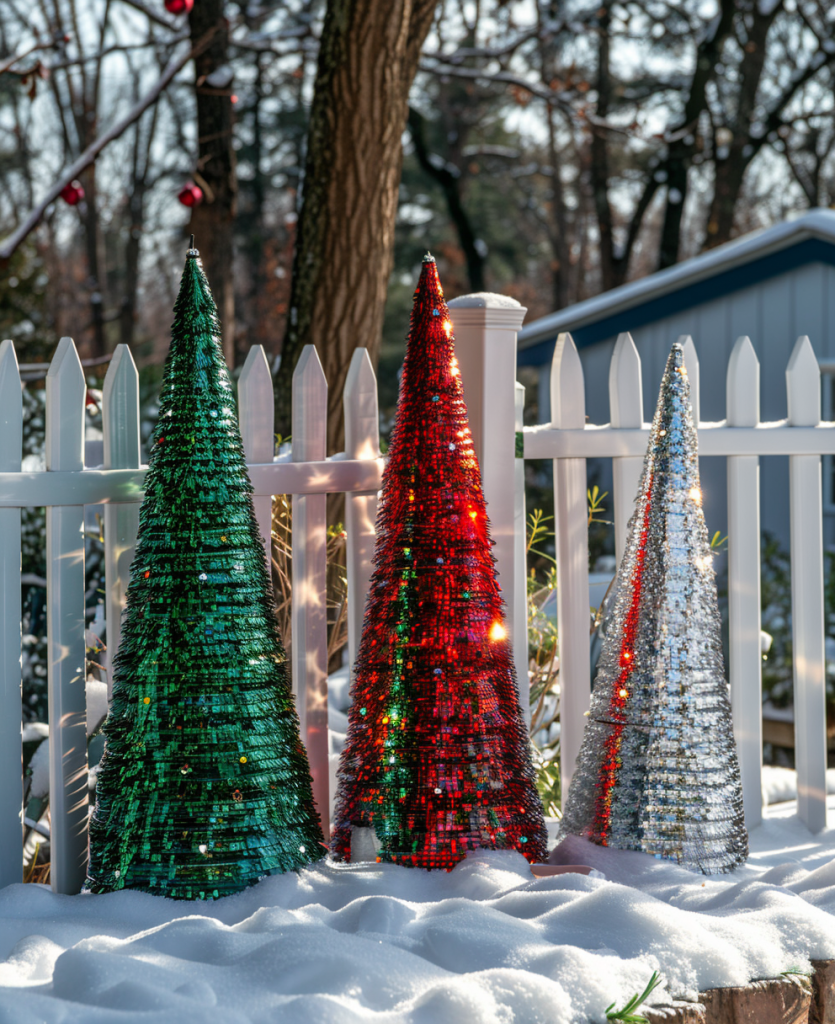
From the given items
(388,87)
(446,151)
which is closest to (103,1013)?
(388,87)

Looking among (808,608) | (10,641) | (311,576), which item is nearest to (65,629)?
(10,641)

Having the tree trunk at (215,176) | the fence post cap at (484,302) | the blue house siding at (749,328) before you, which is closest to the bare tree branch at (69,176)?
the tree trunk at (215,176)

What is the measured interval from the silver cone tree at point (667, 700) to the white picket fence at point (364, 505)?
35 cm

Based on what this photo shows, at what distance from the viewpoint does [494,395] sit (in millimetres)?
2406

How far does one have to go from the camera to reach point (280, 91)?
65.2 ft

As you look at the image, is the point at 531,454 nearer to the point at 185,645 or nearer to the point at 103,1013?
the point at 185,645

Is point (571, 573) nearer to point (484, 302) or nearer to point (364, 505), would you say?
point (364, 505)

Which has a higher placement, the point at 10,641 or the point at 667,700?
the point at 10,641

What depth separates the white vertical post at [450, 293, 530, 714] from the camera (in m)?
2.38

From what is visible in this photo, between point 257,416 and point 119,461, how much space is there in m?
0.35

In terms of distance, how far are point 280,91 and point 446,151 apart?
12.9 feet

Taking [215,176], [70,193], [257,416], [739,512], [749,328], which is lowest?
[739,512]

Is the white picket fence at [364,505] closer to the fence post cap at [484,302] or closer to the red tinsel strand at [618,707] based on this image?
the fence post cap at [484,302]

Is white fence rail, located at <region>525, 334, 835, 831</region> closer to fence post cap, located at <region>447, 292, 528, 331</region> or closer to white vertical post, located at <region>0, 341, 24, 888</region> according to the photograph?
fence post cap, located at <region>447, 292, 528, 331</region>
